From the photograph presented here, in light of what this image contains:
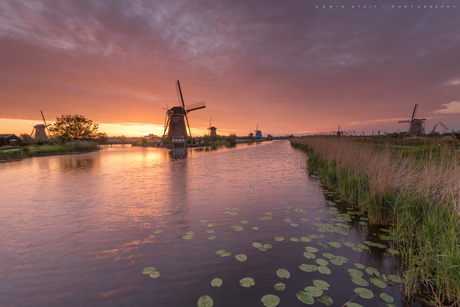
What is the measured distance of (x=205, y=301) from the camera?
321cm

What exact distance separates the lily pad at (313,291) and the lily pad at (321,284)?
0.29 ft

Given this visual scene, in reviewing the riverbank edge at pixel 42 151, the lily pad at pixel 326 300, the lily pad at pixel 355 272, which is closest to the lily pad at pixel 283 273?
the lily pad at pixel 326 300

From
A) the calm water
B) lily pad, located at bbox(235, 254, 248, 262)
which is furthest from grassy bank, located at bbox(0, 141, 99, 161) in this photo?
lily pad, located at bbox(235, 254, 248, 262)

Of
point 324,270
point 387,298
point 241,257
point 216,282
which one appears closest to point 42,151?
point 241,257

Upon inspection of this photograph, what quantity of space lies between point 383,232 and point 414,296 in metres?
2.77

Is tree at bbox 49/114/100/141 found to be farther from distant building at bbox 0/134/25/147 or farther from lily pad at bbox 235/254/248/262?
lily pad at bbox 235/254/248/262

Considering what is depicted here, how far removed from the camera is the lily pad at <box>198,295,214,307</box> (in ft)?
10.3

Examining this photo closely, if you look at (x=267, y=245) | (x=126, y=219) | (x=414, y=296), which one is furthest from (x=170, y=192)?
(x=414, y=296)

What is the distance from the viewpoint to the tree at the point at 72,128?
4272cm

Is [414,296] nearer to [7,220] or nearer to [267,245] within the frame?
[267,245]

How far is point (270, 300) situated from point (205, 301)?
1.11m

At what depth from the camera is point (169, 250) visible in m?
4.76

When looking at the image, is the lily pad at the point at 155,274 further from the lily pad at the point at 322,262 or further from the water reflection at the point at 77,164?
the water reflection at the point at 77,164

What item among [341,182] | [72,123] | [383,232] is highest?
[72,123]
